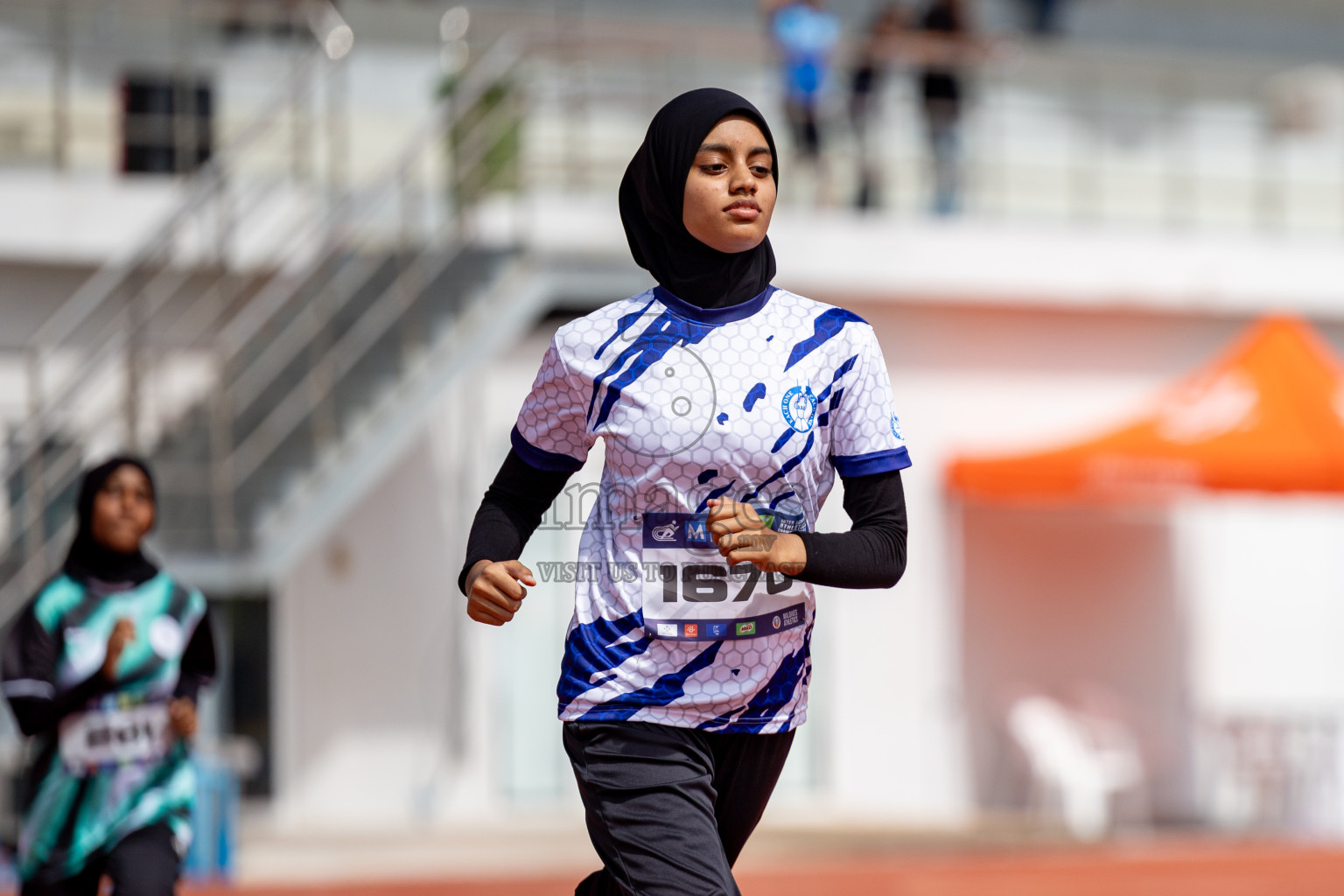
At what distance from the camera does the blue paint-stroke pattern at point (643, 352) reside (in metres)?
3.40

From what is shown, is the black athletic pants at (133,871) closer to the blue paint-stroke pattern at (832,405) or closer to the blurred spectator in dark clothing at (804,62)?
the blue paint-stroke pattern at (832,405)

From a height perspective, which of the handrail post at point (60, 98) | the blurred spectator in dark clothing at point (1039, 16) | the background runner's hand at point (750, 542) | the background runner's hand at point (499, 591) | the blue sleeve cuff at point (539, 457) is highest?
the blurred spectator in dark clothing at point (1039, 16)

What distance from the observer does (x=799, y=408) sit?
11.0ft

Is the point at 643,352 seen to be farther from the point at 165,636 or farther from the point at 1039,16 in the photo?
the point at 1039,16

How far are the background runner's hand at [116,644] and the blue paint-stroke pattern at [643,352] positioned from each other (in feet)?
7.76

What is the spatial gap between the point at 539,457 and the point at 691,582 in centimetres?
43

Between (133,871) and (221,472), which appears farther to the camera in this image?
(221,472)

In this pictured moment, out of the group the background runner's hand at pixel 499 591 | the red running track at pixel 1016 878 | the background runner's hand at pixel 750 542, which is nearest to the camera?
the background runner's hand at pixel 750 542

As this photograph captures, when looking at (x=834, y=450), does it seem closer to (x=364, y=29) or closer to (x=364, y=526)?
(x=364, y=526)

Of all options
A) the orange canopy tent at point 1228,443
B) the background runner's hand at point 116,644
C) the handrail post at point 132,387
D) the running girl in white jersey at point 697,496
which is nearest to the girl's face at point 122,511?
the background runner's hand at point 116,644

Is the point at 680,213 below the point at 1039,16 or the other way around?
below

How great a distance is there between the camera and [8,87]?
464 inches

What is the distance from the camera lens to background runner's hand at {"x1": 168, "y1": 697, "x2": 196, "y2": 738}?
5406mm

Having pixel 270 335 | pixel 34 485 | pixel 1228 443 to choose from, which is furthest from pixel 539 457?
pixel 1228 443
